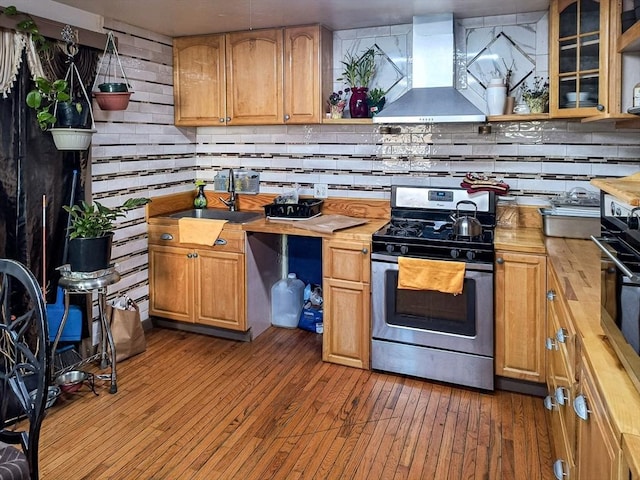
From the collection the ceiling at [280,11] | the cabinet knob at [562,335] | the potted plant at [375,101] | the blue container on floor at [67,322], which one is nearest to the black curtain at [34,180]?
the blue container on floor at [67,322]

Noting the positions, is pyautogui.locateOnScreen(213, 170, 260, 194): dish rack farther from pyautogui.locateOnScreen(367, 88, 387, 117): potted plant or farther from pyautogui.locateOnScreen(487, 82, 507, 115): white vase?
pyautogui.locateOnScreen(487, 82, 507, 115): white vase

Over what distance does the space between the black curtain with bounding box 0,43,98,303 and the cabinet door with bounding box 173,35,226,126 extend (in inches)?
32.1

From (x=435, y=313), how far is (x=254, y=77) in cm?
211

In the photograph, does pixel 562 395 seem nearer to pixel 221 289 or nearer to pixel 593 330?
pixel 593 330

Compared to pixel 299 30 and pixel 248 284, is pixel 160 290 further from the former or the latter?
pixel 299 30

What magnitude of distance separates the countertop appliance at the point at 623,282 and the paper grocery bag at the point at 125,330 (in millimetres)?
2786

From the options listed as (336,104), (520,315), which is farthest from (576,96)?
(336,104)

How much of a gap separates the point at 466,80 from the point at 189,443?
109 inches

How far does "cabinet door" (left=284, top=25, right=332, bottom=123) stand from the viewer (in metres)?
3.53

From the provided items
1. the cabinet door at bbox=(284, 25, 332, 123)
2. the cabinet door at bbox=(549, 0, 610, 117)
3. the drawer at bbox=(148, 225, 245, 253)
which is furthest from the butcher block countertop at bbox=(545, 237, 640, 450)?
the drawer at bbox=(148, 225, 245, 253)

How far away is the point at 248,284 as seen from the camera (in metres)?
3.61

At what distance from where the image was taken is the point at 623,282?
123cm

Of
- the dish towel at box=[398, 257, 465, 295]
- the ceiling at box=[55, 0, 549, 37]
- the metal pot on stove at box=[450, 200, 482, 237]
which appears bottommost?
the dish towel at box=[398, 257, 465, 295]

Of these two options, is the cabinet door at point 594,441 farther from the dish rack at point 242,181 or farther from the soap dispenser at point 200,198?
the soap dispenser at point 200,198
